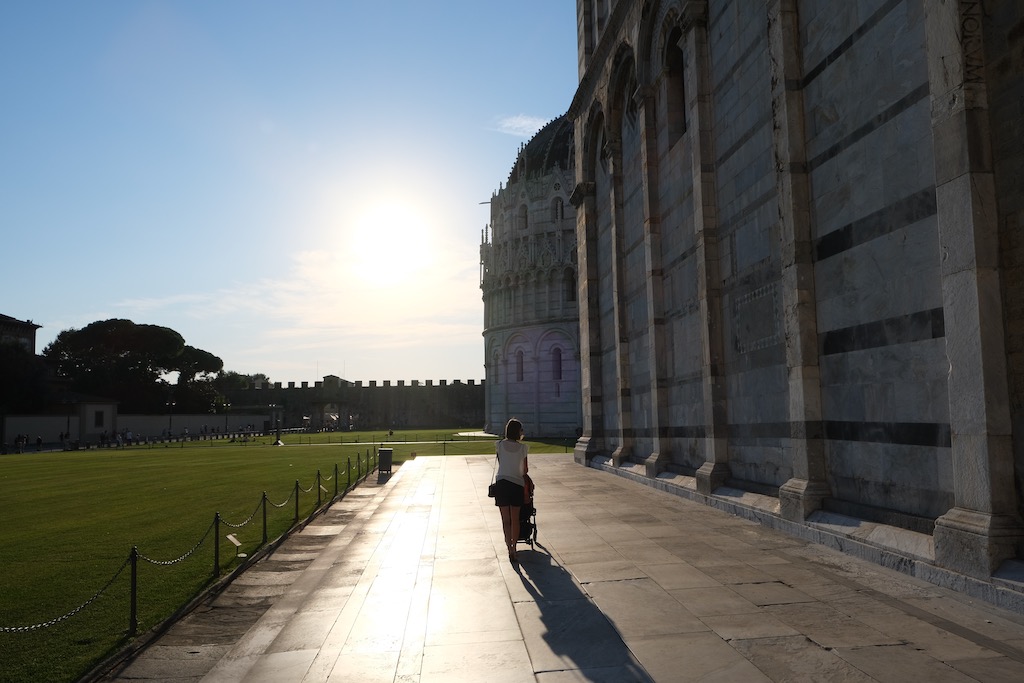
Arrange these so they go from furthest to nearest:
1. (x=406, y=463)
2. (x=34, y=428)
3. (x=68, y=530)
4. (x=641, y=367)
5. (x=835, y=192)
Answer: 1. (x=34, y=428)
2. (x=406, y=463)
3. (x=641, y=367)
4. (x=68, y=530)
5. (x=835, y=192)

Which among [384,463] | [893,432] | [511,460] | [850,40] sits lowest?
[384,463]

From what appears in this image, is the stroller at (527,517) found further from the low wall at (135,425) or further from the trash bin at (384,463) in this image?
the low wall at (135,425)

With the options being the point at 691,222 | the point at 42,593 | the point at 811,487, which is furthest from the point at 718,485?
the point at 42,593

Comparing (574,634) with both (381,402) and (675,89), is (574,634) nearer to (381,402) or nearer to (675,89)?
(675,89)

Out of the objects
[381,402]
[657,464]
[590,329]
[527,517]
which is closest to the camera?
[527,517]

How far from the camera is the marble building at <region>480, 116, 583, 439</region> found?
60844mm

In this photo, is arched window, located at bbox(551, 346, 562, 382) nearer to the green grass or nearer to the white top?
the green grass

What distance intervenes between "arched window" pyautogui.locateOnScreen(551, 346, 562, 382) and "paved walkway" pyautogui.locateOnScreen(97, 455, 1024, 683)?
50.7 meters

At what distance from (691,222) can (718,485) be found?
5613mm

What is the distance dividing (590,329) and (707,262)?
11.3 meters

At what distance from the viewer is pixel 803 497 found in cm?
1004

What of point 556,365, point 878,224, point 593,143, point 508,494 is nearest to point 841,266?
point 878,224

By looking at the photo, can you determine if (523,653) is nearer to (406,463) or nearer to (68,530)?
(68,530)

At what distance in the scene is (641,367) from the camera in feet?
66.1
